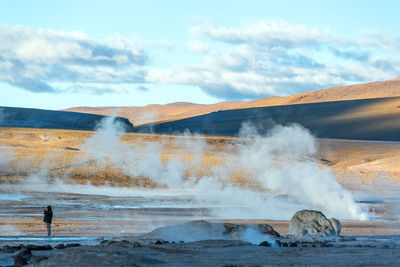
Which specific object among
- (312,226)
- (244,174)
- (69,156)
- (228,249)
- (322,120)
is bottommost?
(228,249)

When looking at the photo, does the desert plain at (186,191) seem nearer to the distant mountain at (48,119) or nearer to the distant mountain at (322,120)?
the distant mountain at (48,119)

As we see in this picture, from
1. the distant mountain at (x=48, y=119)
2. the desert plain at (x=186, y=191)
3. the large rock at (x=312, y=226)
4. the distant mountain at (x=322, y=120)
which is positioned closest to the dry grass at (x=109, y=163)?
the desert plain at (x=186, y=191)

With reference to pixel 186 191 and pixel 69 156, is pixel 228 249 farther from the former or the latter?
pixel 69 156

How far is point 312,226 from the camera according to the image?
3117cm

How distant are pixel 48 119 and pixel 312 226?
9439cm

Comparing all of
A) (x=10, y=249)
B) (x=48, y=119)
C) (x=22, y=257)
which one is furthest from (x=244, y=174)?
(x=48, y=119)

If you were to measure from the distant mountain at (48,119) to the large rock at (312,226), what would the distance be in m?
72.7

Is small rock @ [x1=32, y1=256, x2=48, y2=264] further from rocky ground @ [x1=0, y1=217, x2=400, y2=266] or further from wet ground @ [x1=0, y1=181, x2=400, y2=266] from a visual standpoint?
wet ground @ [x1=0, y1=181, x2=400, y2=266]

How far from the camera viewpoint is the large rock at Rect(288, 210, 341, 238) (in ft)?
102

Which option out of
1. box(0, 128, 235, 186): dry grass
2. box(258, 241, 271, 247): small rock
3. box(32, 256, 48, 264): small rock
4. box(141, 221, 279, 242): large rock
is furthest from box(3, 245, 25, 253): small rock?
box(0, 128, 235, 186): dry grass

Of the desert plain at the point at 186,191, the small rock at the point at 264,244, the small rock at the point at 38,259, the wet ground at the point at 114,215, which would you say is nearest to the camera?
the small rock at the point at 38,259

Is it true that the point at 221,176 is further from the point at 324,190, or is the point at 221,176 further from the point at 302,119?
the point at 302,119

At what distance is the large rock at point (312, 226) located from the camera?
102 feet

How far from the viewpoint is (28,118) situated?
118 metres
